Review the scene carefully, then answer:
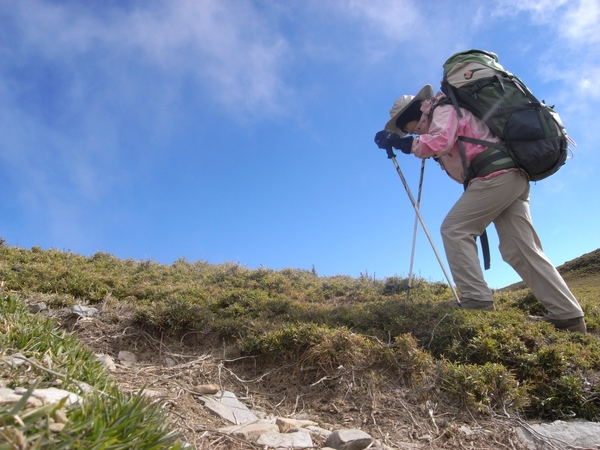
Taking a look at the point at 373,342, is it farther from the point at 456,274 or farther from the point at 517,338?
the point at 456,274

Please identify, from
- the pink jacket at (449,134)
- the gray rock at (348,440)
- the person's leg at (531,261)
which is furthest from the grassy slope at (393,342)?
the pink jacket at (449,134)

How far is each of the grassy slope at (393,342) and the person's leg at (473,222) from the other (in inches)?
26.0

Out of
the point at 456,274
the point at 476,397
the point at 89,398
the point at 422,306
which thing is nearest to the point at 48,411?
the point at 89,398

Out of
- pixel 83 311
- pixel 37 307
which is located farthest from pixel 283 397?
pixel 37 307

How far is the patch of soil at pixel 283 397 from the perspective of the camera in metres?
3.58

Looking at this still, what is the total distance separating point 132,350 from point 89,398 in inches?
134

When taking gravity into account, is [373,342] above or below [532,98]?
below

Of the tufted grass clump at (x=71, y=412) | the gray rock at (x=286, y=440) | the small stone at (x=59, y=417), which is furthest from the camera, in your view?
the gray rock at (x=286, y=440)

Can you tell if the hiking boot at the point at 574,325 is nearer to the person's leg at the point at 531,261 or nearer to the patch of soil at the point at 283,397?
the person's leg at the point at 531,261

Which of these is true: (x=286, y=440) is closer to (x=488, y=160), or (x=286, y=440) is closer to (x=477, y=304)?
(x=477, y=304)

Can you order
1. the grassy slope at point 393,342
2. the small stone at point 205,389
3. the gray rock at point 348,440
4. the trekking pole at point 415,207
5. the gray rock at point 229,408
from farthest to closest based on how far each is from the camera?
the trekking pole at point 415,207 < the grassy slope at point 393,342 < the small stone at point 205,389 < the gray rock at point 229,408 < the gray rock at point 348,440

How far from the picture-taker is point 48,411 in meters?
1.81

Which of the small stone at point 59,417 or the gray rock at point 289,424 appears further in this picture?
the gray rock at point 289,424

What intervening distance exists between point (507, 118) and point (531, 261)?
2.07 meters
